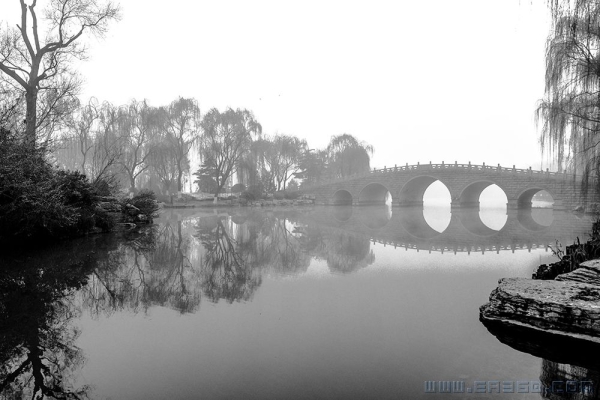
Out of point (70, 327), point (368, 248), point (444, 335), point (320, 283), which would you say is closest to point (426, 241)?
point (368, 248)

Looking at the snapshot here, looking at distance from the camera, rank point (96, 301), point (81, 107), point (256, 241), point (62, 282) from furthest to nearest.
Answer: point (81, 107) → point (256, 241) → point (62, 282) → point (96, 301)

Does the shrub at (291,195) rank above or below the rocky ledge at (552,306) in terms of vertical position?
above

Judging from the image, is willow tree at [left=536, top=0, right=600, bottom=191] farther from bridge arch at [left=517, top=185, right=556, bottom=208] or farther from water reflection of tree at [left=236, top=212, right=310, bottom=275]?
bridge arch at [left=517, top=185, right=556, bottom=208]

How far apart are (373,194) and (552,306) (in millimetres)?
44699

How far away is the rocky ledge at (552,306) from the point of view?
3.64 m

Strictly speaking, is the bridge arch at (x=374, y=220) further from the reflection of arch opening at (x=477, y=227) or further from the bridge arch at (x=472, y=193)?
the bridge arch at (x=472, y=193)

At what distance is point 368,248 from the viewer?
979 centimetres

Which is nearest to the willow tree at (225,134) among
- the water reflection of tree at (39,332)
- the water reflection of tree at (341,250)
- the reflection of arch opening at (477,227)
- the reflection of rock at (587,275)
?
the reflection of arch opening at (477,227)

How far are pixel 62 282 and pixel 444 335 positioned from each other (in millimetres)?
5432

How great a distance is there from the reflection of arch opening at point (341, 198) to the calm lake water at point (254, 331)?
1442 inches

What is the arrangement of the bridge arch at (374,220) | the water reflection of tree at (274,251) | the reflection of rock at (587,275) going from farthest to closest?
the bridge arch at (374,220)
the water reflection of tree at (274,251)
the reflection of rock at (587,275)

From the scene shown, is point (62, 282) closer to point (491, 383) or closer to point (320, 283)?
point (320, 283)

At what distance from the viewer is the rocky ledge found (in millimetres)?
3645

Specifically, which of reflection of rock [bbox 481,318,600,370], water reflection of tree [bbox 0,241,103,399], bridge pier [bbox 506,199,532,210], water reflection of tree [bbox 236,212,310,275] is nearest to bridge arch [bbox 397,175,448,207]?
bridge pier [bbox 506,199,532,210]
